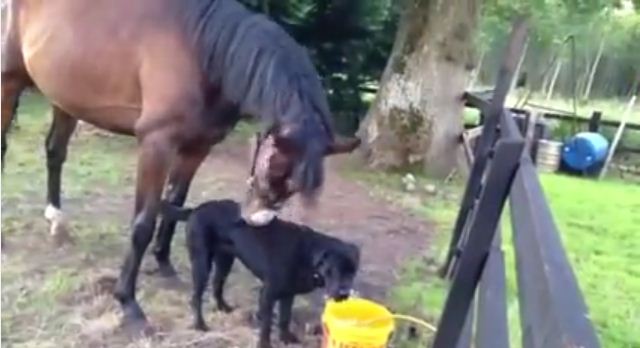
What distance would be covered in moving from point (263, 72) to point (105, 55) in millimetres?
773

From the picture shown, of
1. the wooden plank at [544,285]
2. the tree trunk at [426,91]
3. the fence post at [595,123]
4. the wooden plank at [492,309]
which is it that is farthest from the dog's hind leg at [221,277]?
the fence post at [595,123]

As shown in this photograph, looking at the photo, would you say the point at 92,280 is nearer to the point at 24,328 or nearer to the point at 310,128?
the point at 24,328

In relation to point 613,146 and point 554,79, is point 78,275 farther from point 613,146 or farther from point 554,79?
point 554,79

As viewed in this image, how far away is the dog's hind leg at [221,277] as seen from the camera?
347 cm

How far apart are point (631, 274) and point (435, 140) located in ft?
8.47

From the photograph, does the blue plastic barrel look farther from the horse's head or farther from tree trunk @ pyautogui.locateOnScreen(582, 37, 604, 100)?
the horse's head

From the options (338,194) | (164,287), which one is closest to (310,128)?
(164,287)

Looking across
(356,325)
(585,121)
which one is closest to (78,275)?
(356,325)

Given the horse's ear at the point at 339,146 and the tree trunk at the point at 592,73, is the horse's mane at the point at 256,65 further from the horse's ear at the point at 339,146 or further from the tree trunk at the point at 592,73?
the tree trunk at the point at 592,73

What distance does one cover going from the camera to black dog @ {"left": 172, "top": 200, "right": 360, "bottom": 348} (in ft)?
10.1

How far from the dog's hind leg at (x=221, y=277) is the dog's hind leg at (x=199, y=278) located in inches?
2.6

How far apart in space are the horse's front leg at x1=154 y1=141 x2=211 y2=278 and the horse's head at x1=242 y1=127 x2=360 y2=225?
0.82m

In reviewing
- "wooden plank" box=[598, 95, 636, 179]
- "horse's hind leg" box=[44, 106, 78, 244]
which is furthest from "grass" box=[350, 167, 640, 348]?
"horse's hind leg" box=[44, 106, 78, 244]

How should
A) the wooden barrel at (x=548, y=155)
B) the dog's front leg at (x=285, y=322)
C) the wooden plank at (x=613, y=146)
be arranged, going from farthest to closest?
the wooden plank at (x=613, y=146) < the wooden barrel at (x=548, y=155) < the dog's front leg at (x=285, y=322)
